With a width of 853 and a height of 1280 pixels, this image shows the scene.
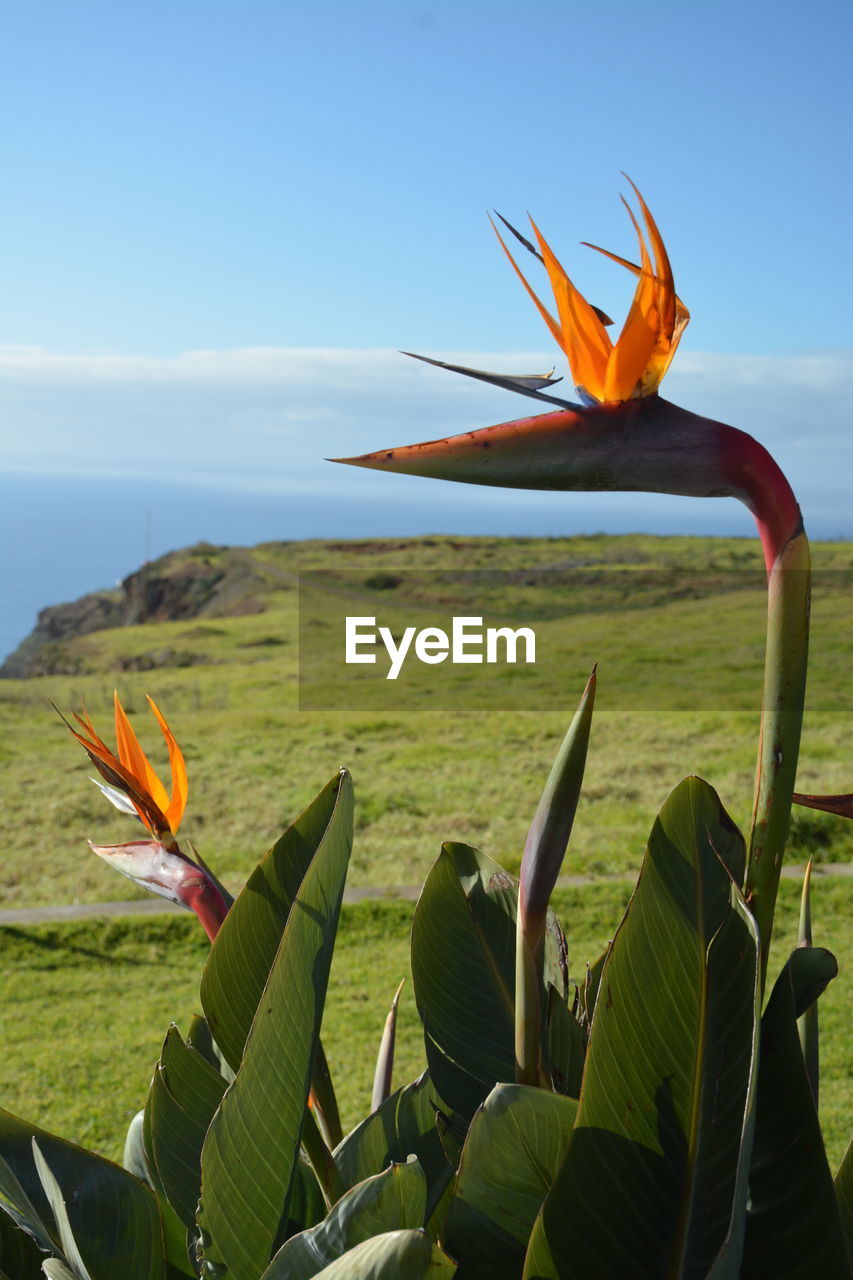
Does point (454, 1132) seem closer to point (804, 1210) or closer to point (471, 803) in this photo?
point (804, 1210)

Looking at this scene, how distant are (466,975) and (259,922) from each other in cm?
14

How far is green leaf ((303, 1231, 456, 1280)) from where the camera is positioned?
0.42 meters

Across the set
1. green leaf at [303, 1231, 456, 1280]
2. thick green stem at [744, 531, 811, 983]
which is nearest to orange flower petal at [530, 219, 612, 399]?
thick green stem at [744, 531, 811, 983]

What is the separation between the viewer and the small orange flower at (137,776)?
0.63 meters

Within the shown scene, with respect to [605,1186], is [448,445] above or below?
above

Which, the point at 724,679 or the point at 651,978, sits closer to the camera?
the point at 651,978

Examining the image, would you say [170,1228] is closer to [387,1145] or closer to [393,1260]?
[387,1145]

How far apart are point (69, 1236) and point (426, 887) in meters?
0.28

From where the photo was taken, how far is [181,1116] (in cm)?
67

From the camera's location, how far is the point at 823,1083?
3.03 m

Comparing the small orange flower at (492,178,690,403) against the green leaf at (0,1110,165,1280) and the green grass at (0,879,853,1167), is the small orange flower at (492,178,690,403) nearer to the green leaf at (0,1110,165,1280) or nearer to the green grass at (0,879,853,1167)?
the green leaf at (0,1110,165,1280)

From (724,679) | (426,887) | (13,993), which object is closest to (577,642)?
(724,679)

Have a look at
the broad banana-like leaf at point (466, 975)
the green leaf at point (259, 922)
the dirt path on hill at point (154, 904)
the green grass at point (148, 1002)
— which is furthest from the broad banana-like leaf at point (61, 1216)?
the dirt path on hill at point (154, 904)

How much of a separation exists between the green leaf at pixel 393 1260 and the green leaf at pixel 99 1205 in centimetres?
23
